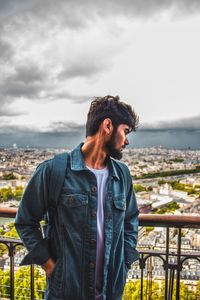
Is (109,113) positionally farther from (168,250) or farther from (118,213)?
(168,250)

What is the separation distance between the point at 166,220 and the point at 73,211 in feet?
2.40

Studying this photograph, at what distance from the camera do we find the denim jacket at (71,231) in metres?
1.13

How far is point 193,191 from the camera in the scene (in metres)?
29.0

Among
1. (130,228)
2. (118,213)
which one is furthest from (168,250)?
(118,213)

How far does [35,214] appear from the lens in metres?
1.15

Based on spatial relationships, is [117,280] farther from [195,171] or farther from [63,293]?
[195,171]

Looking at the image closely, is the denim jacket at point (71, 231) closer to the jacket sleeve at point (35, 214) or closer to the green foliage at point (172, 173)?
the jacket sleeve at point (35, 214)

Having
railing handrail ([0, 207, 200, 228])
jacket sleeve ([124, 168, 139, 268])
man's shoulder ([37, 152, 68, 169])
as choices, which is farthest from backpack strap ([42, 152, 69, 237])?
railing handrail ([0, 207, 200, 228])

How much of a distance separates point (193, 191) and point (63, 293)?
98.0 feet

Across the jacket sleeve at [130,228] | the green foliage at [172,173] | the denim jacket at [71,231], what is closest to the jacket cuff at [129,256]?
the jacket sleeve at [130,228]

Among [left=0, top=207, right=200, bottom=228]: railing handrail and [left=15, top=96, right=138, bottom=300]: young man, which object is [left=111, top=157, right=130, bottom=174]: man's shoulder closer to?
[left=15, top=96, right=138, bottom=300]: young man

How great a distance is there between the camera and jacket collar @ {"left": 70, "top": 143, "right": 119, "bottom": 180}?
116 centimetres

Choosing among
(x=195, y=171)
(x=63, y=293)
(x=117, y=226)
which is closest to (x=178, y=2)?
(x=117, y=226)

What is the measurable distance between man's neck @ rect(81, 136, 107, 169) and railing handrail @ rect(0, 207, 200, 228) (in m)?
0.56
